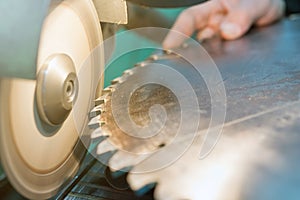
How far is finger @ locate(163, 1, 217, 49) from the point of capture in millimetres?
1162

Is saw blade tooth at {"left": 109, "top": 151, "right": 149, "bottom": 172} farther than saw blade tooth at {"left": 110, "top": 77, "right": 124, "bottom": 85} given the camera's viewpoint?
No

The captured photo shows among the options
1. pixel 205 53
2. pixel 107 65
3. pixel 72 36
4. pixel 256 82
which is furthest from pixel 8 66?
pixel 205 53

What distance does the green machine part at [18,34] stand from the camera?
475mm

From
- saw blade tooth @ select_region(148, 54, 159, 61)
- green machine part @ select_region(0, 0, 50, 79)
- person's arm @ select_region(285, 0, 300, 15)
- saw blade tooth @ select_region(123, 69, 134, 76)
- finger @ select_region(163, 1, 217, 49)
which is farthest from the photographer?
person's arm @ select_region(285, 0, 300, 15)

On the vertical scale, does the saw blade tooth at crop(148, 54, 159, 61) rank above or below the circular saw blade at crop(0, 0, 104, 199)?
below

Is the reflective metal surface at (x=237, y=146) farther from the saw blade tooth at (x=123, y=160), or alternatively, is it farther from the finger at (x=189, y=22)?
the finger at (x=189, y=22)

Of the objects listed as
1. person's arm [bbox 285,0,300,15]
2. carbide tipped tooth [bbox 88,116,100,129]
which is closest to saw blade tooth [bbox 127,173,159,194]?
carbide tipped tooth [bbox 88,116,100,129]

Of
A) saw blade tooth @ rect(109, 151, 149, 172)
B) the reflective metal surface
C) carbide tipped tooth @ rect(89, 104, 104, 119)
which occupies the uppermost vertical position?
carbide tipped tooth @ rect(89, 104, 104, 119)

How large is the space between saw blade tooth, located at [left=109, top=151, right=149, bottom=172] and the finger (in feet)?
2.10

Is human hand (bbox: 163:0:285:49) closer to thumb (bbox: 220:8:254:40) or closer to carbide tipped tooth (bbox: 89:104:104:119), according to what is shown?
thumb (bbox: 220:8:254:40)

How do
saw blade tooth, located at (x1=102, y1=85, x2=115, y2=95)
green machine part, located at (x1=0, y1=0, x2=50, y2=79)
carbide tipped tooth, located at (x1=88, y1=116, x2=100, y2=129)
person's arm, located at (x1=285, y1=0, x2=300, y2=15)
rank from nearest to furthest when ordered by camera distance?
green machine part, located at (x1=0, y1=0, x2=50, y2=79), carbide tipped tooth, located at (x1=88, y1=116, x2=100, y2=129), saw blade tooth, located at (x1=102, y1=85, x2=115, y2=95), person's arm, located at (x1=285, y1=0, x2=300, y2=15)

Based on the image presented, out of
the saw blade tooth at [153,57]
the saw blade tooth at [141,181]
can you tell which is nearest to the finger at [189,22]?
the saw blade tooth at [153,57]

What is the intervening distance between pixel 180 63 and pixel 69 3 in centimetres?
41

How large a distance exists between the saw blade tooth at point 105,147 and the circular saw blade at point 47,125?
8 cm
